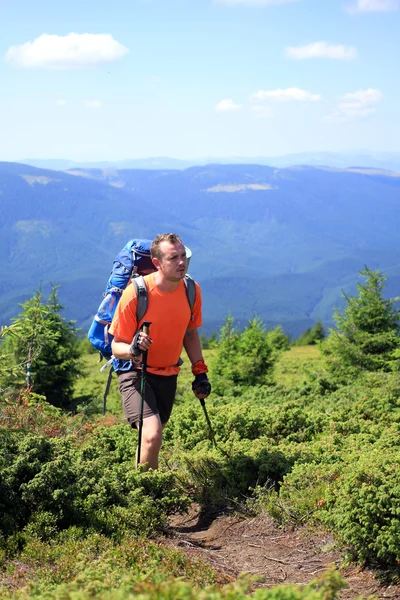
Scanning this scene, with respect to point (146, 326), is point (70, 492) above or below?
below

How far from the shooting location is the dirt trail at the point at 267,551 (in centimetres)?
469

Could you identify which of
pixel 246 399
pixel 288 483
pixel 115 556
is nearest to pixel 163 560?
pixel 115 556

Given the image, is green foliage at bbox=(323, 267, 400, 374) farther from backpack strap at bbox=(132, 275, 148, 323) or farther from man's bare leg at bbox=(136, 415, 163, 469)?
backpack strap at bbox=(132, 275, 148, 323)

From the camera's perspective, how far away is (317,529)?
555cm

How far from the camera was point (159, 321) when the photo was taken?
6348 millimetres

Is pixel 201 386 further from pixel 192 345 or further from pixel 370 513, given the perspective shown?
pixel 370 513

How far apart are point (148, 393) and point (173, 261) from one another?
4.65 feet

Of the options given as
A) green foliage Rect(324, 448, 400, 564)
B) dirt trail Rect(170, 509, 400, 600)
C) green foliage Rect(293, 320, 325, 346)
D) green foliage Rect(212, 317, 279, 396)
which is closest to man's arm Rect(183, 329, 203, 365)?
dirt trail Rect(170, 509, 400, 600)

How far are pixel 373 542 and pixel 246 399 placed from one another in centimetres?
813

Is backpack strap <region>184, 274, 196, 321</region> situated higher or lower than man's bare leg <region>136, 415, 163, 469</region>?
higher

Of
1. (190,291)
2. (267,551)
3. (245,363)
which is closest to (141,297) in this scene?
(190,291)

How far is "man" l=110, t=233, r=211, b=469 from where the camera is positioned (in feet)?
20.4

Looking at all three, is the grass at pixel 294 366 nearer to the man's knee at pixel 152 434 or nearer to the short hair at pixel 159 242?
the man's knee at pixel 152 434

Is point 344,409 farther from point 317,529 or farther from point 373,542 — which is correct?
→ point 373,542
